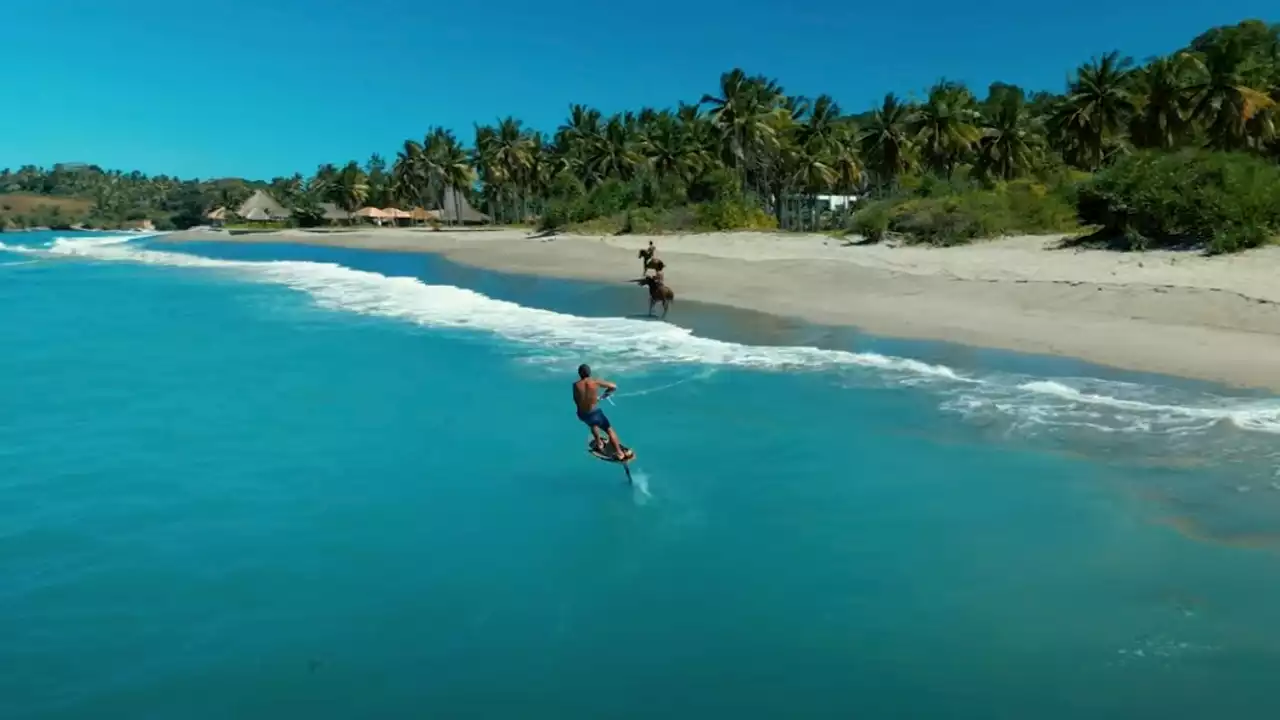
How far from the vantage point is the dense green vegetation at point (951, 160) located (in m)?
28.2

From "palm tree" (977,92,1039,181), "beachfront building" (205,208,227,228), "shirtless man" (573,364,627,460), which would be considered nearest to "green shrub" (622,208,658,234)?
"palm tree" (977,92,1039,181)

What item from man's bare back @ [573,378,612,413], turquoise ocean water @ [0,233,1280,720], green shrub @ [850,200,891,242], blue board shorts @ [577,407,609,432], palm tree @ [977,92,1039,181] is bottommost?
turquoise ocean water @ [0,233,1280,720]

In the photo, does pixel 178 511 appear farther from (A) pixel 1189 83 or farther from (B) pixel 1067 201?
(A) pixel 1189 83

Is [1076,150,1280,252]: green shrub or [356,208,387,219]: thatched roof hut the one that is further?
[356,208,387,219]: thatched roof hut

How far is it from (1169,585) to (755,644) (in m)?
3.67

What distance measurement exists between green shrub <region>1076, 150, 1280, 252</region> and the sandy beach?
36.4 inches

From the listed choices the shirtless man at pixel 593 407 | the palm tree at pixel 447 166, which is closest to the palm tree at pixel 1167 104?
the shirtless man at pixel 593 407

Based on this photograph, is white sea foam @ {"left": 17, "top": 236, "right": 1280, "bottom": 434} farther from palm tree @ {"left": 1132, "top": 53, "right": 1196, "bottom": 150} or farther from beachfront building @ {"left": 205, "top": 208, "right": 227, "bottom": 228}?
beachfront building @ {"left": 205, "top": 208, "right": 227, "bottom": 228}

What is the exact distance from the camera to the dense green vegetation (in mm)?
28250

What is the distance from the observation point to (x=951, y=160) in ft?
204

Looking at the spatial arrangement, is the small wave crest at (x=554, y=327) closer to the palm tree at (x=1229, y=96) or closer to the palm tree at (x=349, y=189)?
the palm tree at (x=1229, y=96)

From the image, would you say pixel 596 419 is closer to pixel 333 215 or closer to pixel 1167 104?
pixel 1167 104

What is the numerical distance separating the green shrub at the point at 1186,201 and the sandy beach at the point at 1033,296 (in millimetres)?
926

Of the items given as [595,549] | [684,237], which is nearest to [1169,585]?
[595,549]
